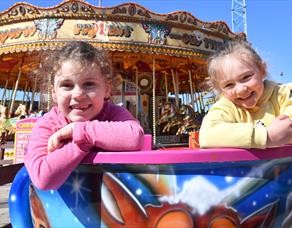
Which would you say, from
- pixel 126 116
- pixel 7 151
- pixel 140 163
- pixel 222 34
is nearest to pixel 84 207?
pixel 140 163

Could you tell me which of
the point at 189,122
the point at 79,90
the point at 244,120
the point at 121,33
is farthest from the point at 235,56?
the point at 189,122

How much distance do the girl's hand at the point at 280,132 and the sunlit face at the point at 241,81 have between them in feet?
0.70

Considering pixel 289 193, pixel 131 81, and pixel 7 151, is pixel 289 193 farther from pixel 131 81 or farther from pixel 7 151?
pixel 131 81

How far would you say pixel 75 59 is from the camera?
1097 mm

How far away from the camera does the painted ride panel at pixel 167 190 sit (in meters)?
0.91

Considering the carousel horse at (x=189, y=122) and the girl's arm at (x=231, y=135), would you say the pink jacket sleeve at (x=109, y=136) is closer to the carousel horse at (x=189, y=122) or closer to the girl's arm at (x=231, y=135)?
the girl's arm at (x=231, y=135)

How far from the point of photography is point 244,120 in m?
1.27

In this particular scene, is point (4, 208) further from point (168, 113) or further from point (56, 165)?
point (168, 113)

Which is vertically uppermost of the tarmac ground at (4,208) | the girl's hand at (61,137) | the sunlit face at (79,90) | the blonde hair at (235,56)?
the blonde hair at (235,56)

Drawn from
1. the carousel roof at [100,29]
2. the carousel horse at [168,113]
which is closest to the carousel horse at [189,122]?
the carousel horse at [168,113]

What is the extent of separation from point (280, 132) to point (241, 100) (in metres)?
0.28

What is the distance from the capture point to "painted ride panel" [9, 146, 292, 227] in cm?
91

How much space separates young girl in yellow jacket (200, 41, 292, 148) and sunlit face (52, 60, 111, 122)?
0.37 m

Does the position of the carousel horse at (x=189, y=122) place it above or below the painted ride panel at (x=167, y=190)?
above
